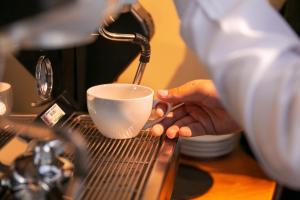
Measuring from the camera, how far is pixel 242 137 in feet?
3.15

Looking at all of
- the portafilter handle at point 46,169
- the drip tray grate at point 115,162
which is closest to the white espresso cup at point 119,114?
the drip tray grate at point 115,162

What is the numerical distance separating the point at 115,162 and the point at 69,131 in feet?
0.51

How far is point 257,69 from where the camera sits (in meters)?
0.42

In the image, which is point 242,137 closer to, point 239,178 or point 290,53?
point 239,178

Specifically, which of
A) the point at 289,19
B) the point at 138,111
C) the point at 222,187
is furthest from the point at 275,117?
the point at 289,19

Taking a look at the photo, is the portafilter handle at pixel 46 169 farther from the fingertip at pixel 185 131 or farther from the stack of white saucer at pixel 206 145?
the stack of white saucer at pixel 206 145

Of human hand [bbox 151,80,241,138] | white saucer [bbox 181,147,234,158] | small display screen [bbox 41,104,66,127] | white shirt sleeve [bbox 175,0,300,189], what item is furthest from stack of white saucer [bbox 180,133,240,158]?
white shirt sleeve [bbox 175,0,300,189]

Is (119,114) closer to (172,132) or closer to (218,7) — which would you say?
(172,132)

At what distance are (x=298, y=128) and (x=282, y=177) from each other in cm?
6

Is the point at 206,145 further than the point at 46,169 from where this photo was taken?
Yes

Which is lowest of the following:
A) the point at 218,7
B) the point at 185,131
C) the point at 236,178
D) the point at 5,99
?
the point at 236,178

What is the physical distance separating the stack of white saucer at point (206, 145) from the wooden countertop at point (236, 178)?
0.04ft

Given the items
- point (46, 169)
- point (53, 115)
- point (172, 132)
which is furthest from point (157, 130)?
point (46, 169)

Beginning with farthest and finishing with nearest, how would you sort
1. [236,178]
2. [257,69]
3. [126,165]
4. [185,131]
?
[236,178]
[185,131]
[126,165]
[257,69]
